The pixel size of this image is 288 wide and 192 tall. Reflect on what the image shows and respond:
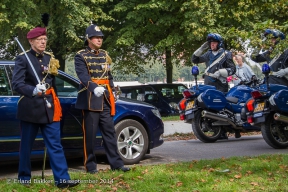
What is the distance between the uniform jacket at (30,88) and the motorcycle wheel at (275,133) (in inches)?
210

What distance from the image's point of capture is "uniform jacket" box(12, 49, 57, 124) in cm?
675

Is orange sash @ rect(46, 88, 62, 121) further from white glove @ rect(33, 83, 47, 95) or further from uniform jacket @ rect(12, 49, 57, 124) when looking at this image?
white glove @ rect(33, 83, 47, 95)

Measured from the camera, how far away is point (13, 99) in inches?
323

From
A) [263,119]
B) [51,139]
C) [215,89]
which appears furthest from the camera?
[215,89]

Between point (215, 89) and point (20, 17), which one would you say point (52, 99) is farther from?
point (20, 17)

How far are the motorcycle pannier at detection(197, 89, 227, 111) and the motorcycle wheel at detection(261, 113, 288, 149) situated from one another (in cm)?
131

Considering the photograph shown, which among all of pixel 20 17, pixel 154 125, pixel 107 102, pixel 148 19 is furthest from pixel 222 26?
pixel 107 102

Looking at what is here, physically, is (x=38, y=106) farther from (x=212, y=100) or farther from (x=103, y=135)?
(x=212, y=100)

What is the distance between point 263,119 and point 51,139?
530 centimetres

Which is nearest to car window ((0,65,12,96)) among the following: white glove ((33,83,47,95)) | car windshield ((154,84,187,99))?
white glove ((33,83,47,95))

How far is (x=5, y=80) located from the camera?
8.44m

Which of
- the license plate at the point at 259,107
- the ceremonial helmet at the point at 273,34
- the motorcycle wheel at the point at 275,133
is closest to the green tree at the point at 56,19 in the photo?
Answer: the license plate at the point at 259,107

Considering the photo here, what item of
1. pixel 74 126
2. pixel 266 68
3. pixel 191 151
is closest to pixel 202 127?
pixel 191 151

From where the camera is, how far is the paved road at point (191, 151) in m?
9.33
